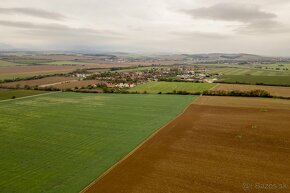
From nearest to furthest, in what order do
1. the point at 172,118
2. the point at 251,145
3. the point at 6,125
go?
the point at 251,145 → the point at 6,125 → the point at 172,118

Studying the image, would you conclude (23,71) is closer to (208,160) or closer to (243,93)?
(243,93)

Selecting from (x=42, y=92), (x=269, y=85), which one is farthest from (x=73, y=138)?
(x=269, y=85)

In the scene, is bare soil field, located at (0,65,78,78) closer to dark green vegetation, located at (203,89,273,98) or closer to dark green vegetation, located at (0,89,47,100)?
dark green vegetation, located at (0,89,47,100)

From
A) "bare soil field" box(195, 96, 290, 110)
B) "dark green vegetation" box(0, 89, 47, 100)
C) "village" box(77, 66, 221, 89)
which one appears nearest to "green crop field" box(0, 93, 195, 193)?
"bare soil field" box(195, 96, 290, 110)

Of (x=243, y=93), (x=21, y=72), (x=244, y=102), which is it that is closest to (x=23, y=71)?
(x=21, y=72)

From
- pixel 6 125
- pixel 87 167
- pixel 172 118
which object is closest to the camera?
pixel 87 167

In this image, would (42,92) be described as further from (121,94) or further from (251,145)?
(251,145)

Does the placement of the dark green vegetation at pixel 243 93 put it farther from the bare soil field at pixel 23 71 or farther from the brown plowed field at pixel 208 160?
the bare soil field at pixel 23 71
